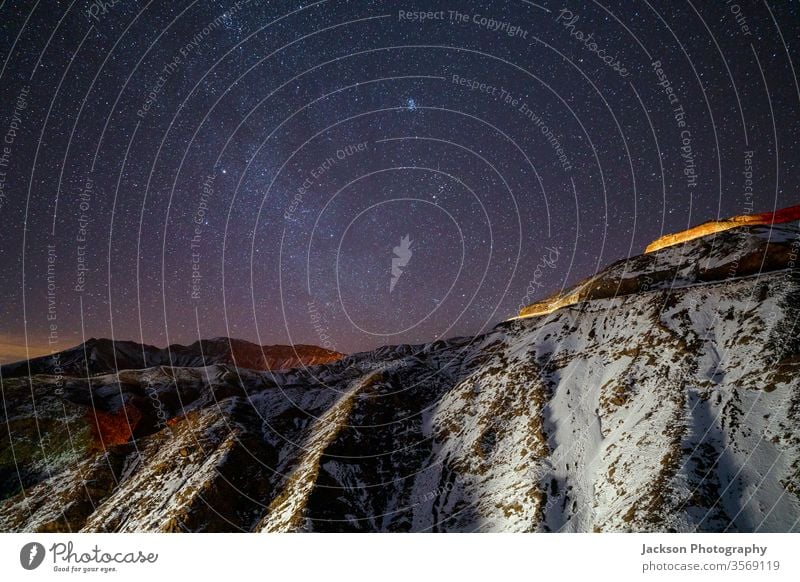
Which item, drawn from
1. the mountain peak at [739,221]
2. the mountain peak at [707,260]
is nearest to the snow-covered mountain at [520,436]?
the mountain peak at [707,260]

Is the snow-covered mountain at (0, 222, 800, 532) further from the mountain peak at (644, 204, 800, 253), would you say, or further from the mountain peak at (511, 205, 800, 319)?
the mountain peak at (644, 204, 800, 253)

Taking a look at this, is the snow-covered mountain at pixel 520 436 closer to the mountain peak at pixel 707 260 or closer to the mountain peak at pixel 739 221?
the mountain peak at pixel 707 260

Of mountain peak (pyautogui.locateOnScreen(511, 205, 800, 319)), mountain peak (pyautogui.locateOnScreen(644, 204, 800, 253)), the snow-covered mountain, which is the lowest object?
the snow-covered mountain

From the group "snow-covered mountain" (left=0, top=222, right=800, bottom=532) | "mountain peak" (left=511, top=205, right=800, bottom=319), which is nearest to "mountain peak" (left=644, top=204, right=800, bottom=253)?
"mountain peak" (left=511, top=205, right=800, bottom=319)

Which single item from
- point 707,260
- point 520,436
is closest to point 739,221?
point 707,260

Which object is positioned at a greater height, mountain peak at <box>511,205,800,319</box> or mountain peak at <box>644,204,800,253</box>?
mountain peak at <box>644,204,800,253</box>

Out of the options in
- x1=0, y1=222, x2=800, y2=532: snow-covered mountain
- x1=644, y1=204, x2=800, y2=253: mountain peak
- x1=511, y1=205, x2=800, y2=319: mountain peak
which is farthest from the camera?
x1=644, y1=204, x2=800, y2=253: mountain peak

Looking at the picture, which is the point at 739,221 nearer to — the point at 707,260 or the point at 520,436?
the point at 707,260
